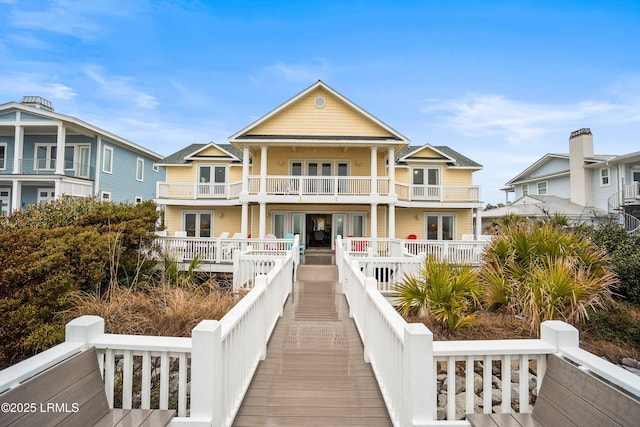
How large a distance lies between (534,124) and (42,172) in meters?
42.8

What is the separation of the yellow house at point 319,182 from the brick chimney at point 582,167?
11609 millimetres

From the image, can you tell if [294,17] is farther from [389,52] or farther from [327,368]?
[327,368]

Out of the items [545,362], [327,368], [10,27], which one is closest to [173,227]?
[10,27]

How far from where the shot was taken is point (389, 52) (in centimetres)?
2055

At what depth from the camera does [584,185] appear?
2547 centimetres

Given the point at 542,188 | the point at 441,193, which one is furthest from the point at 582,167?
the point at 441,193

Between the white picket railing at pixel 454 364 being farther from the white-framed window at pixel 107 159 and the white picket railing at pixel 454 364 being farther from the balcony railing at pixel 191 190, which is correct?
the white-framed window at pixel 107 159

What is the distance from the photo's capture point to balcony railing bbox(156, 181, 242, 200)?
19.4 metres

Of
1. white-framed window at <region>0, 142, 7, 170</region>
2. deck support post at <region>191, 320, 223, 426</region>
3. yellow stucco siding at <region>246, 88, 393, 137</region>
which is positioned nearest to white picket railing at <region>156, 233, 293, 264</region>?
yellow stucco siding at <region>246, 88, 393, 137</region>

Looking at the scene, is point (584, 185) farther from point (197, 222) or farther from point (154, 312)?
point (154, 312)

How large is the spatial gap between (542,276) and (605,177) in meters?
25.4

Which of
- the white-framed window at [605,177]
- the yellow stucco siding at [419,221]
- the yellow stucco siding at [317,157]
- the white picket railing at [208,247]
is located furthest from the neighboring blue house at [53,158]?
the white-framed window at [605,177]

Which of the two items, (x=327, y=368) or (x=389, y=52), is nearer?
(x=327, y=368)

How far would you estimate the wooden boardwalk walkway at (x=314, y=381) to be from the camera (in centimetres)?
336
